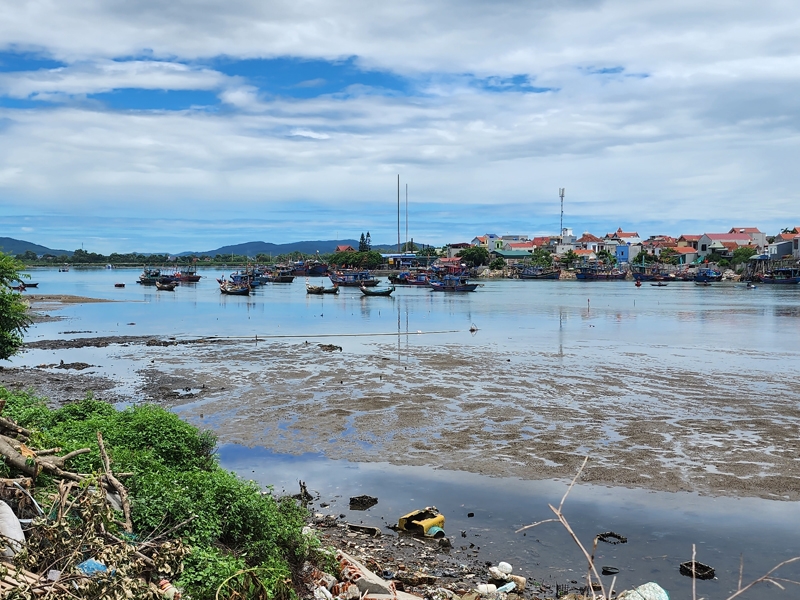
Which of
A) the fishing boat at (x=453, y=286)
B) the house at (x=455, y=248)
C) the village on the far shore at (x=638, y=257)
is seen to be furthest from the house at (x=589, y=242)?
the fishing boat at (x=453, y=286)

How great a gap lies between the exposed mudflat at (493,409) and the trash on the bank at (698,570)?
3.04 m

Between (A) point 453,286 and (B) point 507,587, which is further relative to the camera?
(A) point 453,286

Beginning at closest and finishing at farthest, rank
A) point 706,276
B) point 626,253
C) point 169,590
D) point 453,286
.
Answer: point 169,590, point 453,286, point 706,276, point 626,253

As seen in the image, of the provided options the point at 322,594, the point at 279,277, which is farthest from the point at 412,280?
the point at 322,594

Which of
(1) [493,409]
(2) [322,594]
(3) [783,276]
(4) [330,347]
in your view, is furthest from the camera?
(3) [783,276]

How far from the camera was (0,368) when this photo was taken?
2161 cm

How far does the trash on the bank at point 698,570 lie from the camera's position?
27.7 feet

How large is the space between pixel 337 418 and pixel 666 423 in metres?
7.51

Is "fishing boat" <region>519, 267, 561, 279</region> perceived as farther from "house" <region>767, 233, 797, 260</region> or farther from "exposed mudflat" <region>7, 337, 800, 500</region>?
"exposed mudflat" <region>7, 337, 800, 500</region>

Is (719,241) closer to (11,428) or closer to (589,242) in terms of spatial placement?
(589,242)

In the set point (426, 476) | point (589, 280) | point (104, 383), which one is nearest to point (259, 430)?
point (426, 476)

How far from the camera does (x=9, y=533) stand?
595cm

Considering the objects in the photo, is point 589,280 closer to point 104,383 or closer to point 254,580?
point 104,383

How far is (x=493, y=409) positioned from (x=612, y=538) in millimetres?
8057
